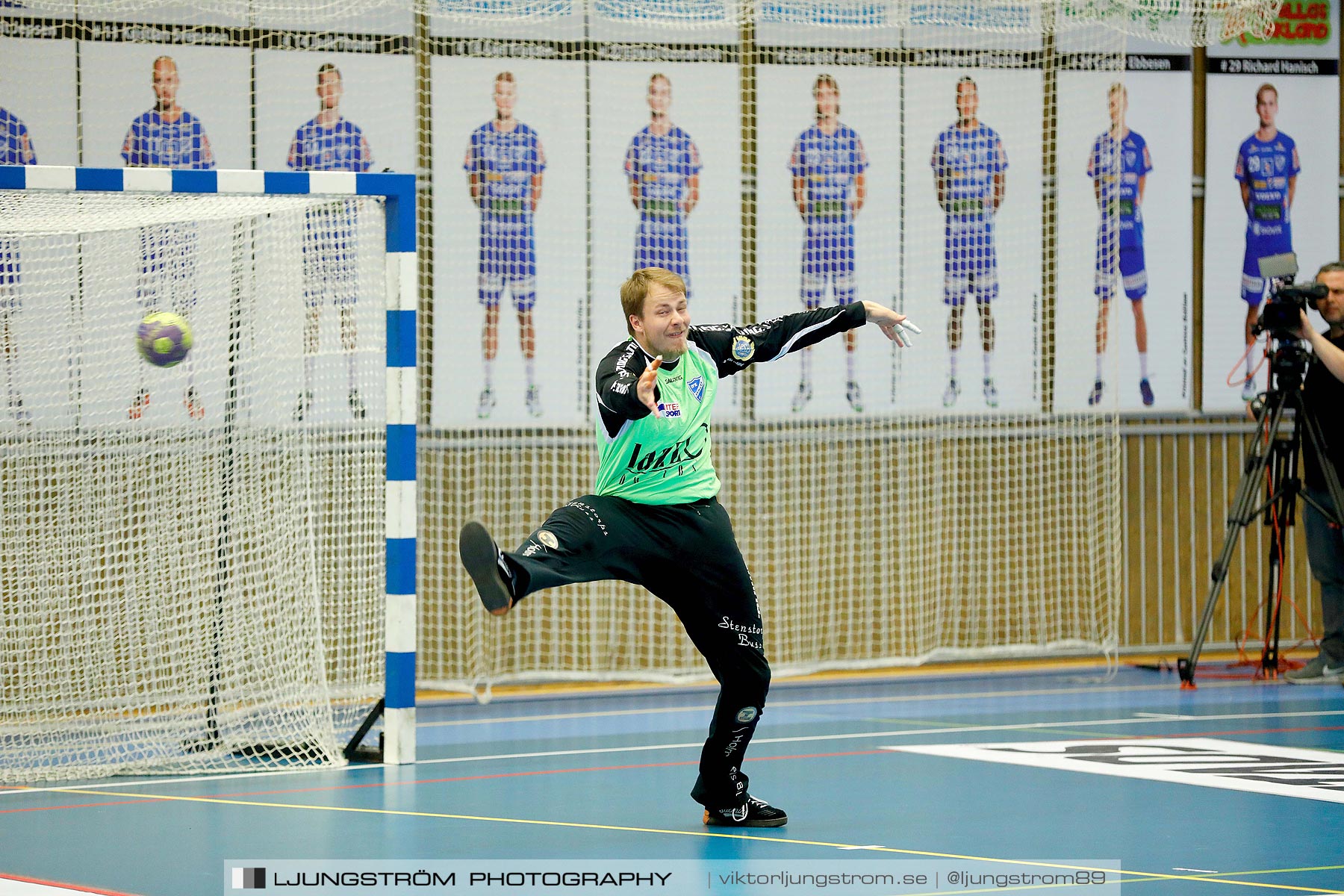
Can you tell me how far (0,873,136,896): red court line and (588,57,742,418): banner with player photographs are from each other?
633 centimetres

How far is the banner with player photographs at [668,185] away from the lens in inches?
452

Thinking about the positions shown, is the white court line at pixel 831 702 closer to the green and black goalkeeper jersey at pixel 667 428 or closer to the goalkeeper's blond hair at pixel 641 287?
the green and black goalkeeper jersey at pixel 667 428

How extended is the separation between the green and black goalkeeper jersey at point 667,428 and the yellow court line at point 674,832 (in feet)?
4.15

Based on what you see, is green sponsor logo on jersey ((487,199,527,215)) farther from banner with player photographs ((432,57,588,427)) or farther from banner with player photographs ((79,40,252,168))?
banner with player photographs ((79,40,252,168))

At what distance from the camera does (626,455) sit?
6.43 metres

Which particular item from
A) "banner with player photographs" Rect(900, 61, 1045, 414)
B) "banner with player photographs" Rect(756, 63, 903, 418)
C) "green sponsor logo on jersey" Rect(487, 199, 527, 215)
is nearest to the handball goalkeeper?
"green sponsor logo on jersey" Rect(487, 199, 527, 215)

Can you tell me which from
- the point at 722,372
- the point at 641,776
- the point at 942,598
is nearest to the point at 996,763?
the point at 641,776

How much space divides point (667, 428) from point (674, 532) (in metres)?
0.39

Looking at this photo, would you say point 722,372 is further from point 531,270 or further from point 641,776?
point 531,270

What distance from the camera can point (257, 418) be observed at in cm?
882

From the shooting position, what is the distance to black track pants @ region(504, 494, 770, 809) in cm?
632

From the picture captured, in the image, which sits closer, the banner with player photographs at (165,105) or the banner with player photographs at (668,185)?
the banner with player photographs at (165,105)

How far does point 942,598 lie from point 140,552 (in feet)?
19.7

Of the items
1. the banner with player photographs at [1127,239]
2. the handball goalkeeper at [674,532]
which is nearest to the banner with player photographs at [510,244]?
the banner with player photographs at [1127,239]
